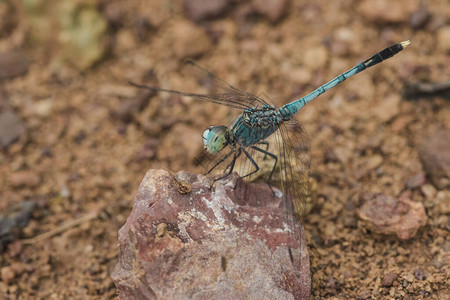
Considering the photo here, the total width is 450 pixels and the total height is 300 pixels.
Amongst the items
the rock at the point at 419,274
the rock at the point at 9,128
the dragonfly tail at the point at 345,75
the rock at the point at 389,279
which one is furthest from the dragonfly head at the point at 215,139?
the rock at the point at 9,128

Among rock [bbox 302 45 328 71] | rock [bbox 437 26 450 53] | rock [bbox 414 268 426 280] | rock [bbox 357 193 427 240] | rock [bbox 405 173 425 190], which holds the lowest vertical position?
rock [bbox 414 268 426 280]

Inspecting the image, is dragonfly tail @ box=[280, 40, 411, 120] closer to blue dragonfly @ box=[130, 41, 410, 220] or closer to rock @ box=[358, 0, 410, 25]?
blue dragonfly @ box=[130, 41, 410, 220]

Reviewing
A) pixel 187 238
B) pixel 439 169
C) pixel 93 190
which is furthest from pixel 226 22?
pixel 187 238

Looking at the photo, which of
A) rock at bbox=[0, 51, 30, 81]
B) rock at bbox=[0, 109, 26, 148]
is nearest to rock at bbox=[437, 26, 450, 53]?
rock at bbox=[0, 109, 26, 148]

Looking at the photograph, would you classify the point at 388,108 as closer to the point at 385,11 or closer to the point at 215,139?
the point at 385,11

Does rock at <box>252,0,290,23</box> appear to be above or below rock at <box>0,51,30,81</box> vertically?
below

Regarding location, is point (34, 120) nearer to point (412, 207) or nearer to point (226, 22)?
point (226, 22)

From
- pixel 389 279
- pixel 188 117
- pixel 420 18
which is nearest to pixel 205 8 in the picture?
pixel 188 117
